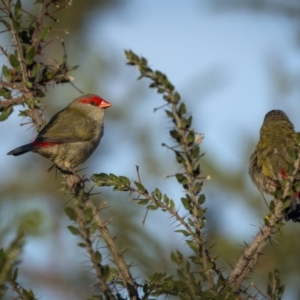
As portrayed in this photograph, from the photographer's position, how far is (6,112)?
11.4ft

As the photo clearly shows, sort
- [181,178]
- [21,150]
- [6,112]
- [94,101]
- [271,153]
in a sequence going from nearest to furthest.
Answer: [181,178] < [6,112] < [21,150] < [271,153] < [94,101]

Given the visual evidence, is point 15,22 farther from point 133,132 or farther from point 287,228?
point 133,132

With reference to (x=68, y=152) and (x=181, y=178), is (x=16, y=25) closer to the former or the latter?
(x=181, y=178)

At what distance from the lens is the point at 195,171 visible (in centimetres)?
224

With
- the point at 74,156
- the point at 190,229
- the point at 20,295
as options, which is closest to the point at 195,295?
the point at 190,229

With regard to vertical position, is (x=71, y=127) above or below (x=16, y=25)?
above

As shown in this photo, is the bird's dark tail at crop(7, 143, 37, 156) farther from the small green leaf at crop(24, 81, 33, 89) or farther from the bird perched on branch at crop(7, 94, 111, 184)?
the small green leaf at crop(24, 81, 33, 89)

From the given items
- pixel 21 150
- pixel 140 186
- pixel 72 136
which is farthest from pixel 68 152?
pixel 140 186

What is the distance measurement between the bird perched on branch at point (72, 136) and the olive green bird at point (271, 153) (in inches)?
61.6

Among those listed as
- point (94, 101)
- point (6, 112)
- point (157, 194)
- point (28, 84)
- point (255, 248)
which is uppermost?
point (94, 101)

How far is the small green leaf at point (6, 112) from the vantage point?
3.45 metres

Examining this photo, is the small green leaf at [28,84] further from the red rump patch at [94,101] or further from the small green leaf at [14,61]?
the red rump patch at [94,101]

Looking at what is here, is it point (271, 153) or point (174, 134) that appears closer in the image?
point (174, 134)

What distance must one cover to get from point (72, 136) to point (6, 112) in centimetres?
285
